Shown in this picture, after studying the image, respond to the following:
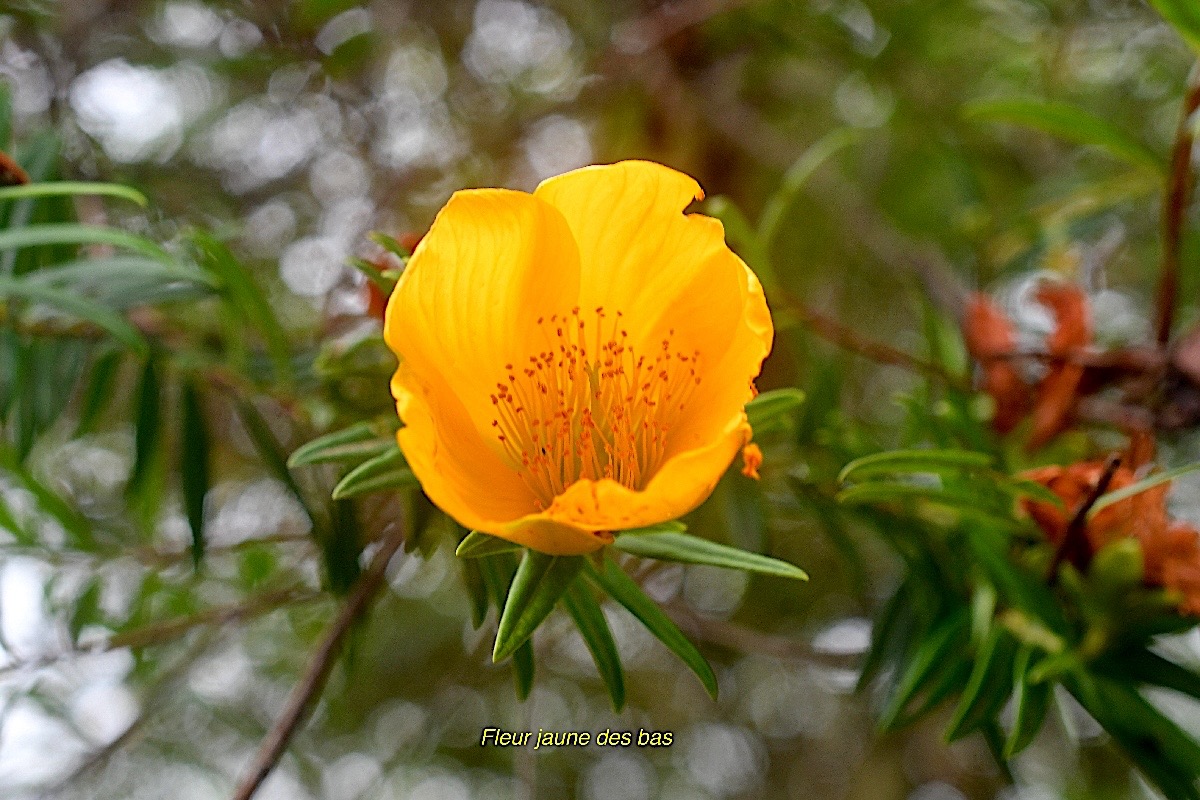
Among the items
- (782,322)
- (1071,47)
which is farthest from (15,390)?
(1071,47)

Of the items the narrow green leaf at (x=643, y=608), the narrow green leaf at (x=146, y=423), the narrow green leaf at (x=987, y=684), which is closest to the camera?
the narrow green leaf at (x=643, y=608)

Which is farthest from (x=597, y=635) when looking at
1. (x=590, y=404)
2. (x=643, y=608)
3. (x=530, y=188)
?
(x=530, y=188)

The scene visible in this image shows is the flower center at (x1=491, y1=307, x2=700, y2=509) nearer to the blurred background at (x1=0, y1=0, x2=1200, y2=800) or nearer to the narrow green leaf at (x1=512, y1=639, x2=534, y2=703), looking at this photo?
the narrow green leaf at (x1=512, y1=639, x2=534, y2=703)

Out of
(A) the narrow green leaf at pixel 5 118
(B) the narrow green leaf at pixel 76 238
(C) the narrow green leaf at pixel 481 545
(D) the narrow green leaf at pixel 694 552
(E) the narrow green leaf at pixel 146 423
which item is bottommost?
(E) the narrow green leaf at pixel 146 423

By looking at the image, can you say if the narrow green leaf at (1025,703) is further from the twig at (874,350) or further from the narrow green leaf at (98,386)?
the narrow green leaf at (98,386)

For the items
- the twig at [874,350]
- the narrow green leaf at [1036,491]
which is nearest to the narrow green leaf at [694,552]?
the narrow green leaf at [1036,491]
